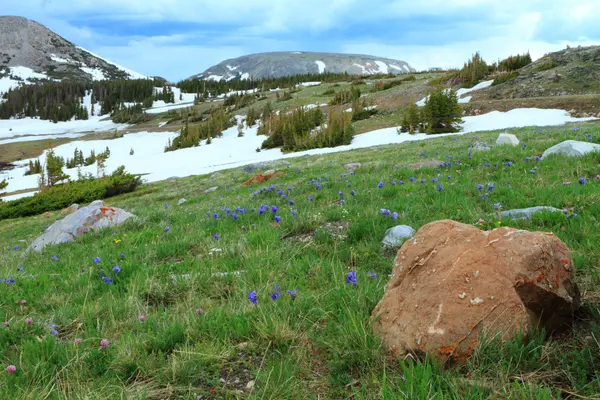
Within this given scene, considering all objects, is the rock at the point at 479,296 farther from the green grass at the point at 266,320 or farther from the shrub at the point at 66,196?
the shrub at the point at 66,196

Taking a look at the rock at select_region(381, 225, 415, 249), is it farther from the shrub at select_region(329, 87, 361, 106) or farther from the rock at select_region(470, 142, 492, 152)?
the shrub at select_region(329, 87, 361, 106)

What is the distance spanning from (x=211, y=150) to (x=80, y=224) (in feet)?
101

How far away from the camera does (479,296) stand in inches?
89.3

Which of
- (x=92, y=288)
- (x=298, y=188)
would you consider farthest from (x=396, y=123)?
(x=92, y=288)

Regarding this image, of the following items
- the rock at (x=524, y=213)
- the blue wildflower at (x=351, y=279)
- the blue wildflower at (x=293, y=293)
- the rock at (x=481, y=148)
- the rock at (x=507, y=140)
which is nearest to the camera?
the blue wildflower at (x=293, y=293)

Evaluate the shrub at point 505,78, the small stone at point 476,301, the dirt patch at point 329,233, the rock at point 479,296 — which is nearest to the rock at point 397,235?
the dirt patch at point 329,233

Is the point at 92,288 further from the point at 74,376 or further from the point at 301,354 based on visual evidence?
the point at 301,354

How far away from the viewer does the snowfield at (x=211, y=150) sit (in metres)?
26.0

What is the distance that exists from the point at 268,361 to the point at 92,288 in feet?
8.39

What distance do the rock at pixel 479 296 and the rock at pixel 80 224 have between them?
7229 millimetres

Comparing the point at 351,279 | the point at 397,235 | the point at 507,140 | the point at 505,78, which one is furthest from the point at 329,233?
the point at 505,78

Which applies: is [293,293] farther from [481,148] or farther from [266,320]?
[481,148]

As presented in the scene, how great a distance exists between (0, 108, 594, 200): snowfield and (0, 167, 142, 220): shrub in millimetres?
3624

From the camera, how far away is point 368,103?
42062 mm
